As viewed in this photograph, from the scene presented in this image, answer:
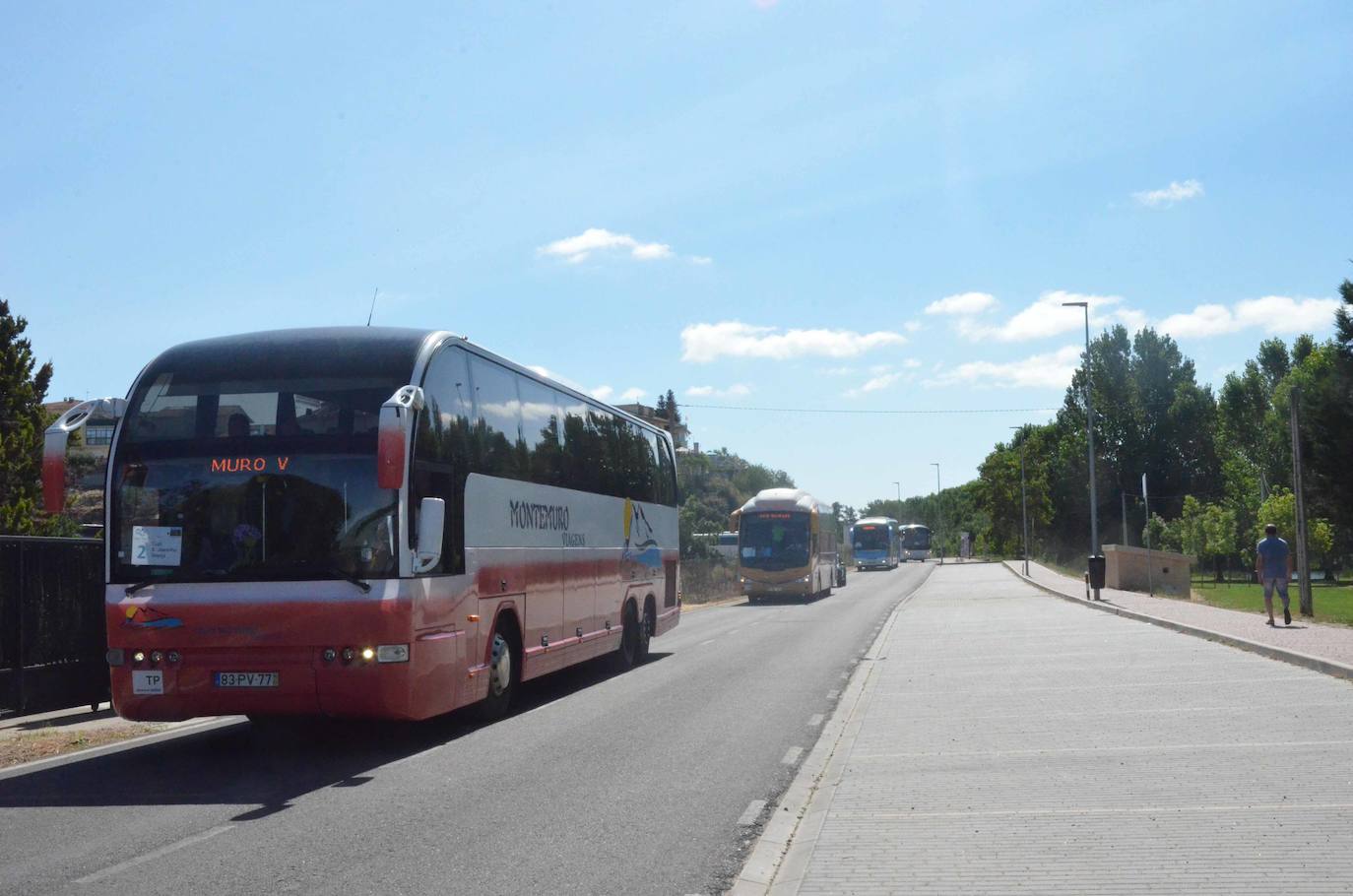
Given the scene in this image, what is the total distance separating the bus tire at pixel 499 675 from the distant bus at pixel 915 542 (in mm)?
109511

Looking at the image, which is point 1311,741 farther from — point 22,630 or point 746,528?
point 746,528

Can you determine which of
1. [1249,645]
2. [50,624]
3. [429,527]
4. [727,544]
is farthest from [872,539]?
[429,527]

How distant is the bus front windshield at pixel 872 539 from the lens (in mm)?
87875

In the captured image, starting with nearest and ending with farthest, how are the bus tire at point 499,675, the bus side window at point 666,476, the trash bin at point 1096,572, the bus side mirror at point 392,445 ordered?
the bus side mirror at point 392,445
the bus tire at point 499,675
the bus side window at point 666,476
the trash bin at point 1096,572

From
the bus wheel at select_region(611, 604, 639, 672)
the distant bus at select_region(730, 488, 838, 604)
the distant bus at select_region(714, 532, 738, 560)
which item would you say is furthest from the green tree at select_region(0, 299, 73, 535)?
the distant bus at select_region(714, 532, 738, 560)

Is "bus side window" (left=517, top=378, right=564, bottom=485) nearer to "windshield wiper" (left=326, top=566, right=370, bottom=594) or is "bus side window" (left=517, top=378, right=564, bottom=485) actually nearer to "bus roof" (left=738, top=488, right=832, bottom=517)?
"windshield wiper" (left=326, top=566, right=370, bottom=594)

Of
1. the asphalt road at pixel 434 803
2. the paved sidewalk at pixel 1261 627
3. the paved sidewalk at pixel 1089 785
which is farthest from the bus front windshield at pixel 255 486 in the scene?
the paved sidewalk at pixel 1261 627

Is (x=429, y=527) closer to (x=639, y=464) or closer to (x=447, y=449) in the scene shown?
(x=447, y=449)

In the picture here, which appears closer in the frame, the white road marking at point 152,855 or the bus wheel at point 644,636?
the white road marking at point 152,855

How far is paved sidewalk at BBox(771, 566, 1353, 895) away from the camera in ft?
19.3

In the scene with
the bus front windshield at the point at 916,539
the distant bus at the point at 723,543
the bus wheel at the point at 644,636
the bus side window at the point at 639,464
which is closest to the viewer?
the bus side window at the point at 639,464

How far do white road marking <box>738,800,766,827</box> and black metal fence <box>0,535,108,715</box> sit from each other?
712cm

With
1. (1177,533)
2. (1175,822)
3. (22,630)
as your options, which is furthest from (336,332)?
(1177,533)

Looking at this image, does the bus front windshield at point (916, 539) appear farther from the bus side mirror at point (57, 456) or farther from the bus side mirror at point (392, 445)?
the bus side mirror at point (392, 445)
